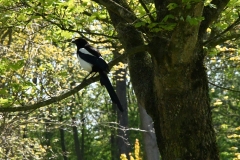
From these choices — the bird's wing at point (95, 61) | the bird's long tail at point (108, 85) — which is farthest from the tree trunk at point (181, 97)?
the bird's wing at point (95, 61)

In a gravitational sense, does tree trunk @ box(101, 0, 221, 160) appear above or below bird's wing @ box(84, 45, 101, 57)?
below

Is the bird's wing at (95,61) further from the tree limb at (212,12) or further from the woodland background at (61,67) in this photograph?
the tree limb at (212,12)

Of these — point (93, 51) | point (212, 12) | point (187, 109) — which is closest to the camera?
point (187, 109)

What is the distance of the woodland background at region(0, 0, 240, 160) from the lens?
4312 millimetres

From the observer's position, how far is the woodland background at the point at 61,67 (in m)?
4.31

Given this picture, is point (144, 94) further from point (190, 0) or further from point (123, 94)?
point (123, 94)

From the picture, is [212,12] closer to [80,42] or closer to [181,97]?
[181,97]

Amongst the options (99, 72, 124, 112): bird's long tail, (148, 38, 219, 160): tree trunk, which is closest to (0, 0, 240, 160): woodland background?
(99, 72, 124, 112): bird's long tail

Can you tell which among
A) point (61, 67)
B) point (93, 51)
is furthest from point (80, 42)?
point (61, 67)

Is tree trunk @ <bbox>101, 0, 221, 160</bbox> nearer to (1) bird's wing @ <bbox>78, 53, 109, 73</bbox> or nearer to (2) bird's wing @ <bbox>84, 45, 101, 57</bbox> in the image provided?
(1) bird's wing @ <bbox>78, 53, 109, 73</bbox>

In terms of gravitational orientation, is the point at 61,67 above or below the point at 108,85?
above

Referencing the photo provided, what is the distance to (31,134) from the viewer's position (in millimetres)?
27922

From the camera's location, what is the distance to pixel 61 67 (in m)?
10.5

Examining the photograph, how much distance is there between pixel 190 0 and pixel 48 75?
Result: 569cm
